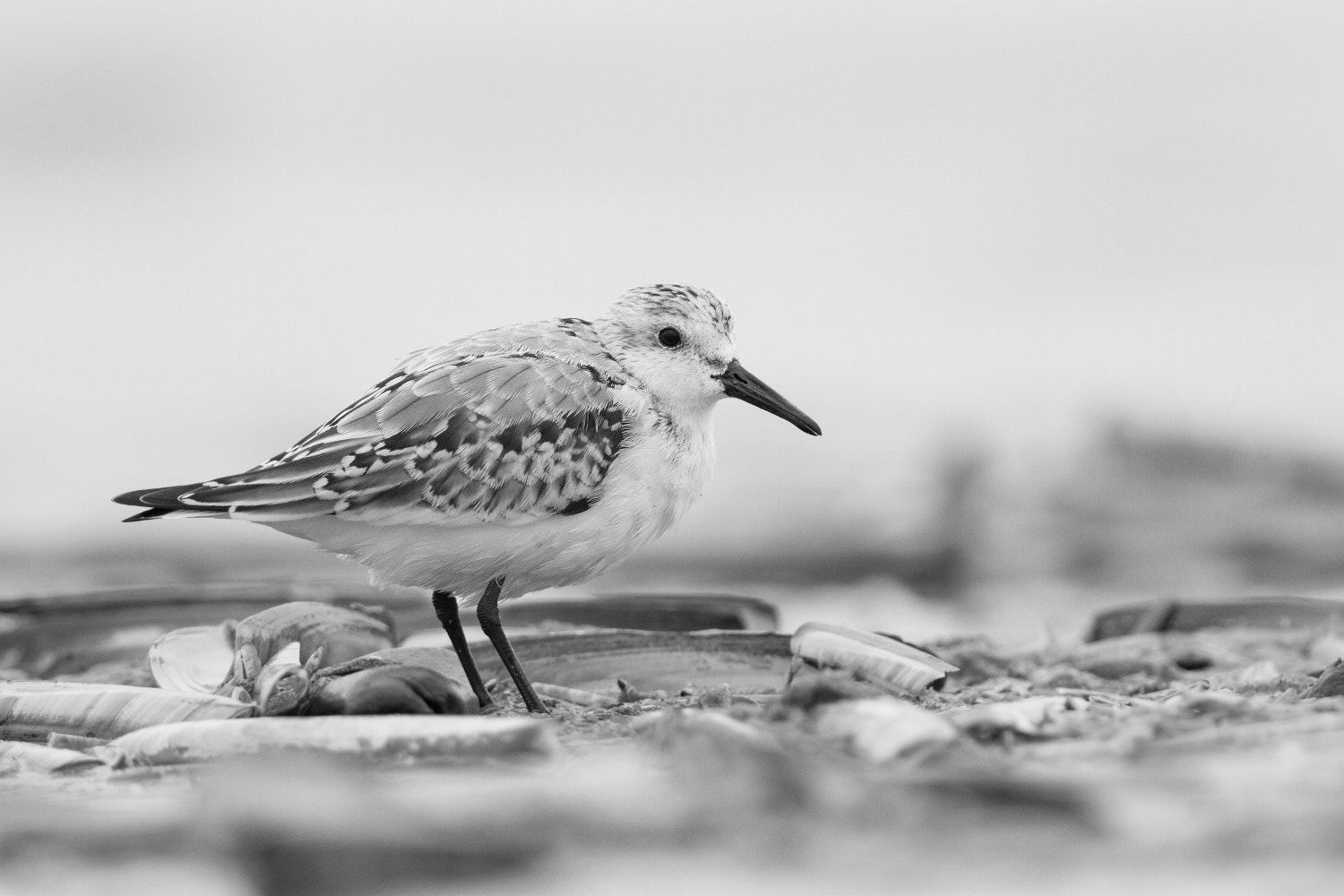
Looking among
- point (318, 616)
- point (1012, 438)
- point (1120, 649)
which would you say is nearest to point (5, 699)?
point (318, 616)

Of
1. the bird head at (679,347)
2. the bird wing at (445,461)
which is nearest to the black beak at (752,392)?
the bird head at (679,347)

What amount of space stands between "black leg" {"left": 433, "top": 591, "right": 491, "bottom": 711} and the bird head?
91cm

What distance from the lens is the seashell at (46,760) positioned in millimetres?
3447

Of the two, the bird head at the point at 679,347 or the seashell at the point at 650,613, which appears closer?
the bird head at the point at 679,347

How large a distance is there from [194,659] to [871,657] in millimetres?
2081

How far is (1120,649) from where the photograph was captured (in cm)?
510

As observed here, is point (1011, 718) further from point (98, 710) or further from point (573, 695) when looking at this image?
point (98, 710)

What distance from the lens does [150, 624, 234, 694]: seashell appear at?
14.3 ft

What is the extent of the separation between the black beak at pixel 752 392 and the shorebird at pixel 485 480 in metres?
0.26

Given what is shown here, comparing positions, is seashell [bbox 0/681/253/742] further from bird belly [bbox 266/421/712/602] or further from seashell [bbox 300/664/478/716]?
bird belly [bbox 266/421/712/602]

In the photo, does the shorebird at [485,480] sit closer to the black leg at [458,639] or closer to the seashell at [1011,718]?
the black leg at [458,639]

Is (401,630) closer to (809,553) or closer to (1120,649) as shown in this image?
(1120,649)

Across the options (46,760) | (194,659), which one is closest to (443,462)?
(194,659)

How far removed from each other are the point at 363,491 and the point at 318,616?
0.66 metres
